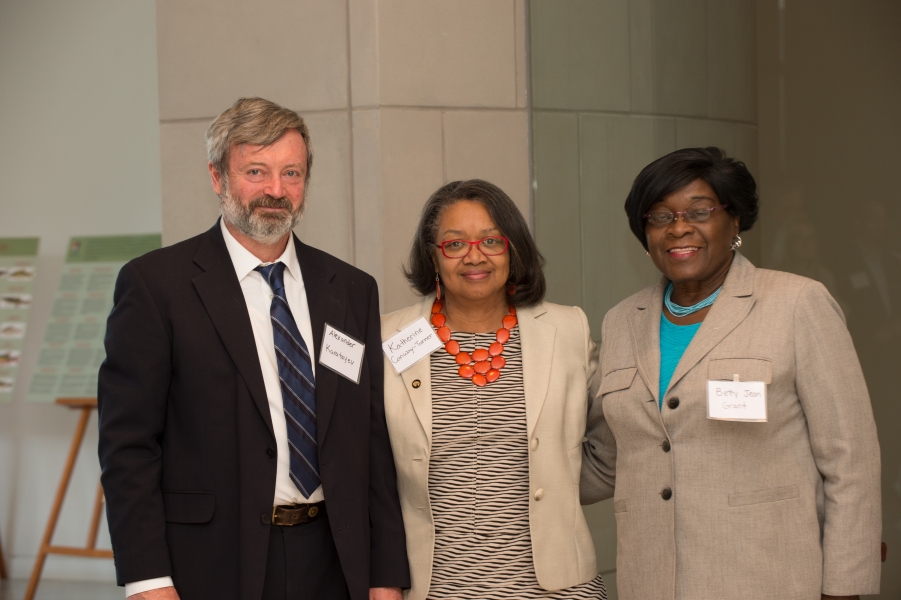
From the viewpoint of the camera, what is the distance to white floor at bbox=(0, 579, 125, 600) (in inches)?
212

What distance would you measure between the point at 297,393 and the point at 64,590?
13.8 ft

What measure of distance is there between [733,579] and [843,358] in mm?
597

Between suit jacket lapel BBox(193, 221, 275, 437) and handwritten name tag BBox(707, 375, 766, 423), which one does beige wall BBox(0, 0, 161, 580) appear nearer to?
suit jacket lapel BBox(193, 221, 275, 437)

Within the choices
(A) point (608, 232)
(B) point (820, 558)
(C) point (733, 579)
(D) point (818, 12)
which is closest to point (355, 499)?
(C) point (733, 579)

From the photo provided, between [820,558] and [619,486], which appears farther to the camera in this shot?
[619,486]

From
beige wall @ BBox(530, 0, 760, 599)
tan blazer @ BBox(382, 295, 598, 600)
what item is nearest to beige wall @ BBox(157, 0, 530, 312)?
beige wall @ BBox(530, 0, 760, 599)

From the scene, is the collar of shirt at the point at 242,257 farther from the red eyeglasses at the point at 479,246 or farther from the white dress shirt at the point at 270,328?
the red eyeglasses at the point at 479,246

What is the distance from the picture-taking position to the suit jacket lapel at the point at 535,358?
2.38 metres

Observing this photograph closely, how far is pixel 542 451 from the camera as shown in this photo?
2373 millimetres

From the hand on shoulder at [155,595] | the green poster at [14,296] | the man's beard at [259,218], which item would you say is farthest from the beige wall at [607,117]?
the green poster at [14,296]

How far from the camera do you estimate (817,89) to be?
3.00 metres

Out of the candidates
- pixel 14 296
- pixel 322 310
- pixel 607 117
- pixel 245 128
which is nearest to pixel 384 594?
Result: pixel 322 310

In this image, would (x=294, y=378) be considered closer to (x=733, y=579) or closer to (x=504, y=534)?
(x=504, y=534)

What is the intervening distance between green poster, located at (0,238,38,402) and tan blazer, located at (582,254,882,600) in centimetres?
480
